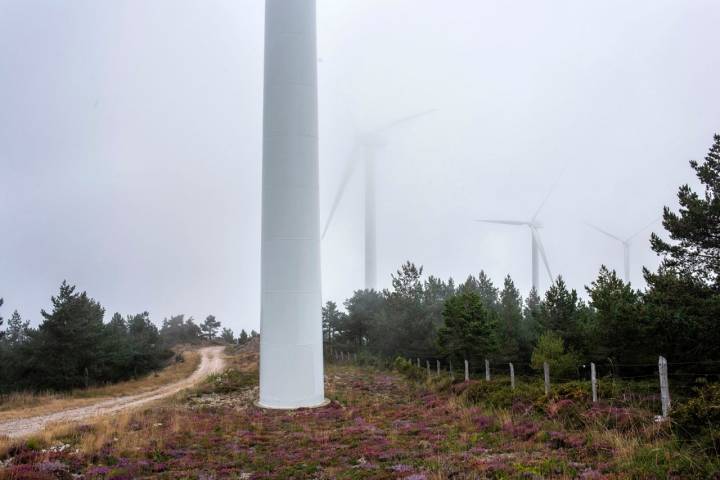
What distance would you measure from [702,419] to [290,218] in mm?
16113

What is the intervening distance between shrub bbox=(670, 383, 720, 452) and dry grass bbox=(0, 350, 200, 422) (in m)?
24.9

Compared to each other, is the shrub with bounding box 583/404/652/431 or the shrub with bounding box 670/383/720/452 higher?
the shrub with bounding box 670/383/720/452

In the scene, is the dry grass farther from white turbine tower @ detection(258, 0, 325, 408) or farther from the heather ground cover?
white turbine tower @ detection(258, 0, 325, 408)

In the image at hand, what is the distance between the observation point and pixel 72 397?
3256 centimetres

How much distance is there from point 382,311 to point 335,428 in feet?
117

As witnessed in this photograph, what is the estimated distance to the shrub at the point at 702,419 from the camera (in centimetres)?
861

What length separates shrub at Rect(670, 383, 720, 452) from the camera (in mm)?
8609

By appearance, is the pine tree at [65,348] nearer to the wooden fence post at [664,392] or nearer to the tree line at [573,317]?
the tree line at [573,317]

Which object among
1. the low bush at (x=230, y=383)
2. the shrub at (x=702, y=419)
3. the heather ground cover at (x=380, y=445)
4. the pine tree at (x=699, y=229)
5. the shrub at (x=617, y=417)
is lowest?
the low bush at (x=230, y=383)

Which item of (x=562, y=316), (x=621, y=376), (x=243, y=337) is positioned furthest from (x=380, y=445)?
(x=243, y=337)

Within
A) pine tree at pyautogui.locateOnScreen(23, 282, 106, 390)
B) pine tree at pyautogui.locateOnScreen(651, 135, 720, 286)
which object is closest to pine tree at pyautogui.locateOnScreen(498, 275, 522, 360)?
pine tree at pyautogui.locateOnScreen(651, 135, 720, 286)

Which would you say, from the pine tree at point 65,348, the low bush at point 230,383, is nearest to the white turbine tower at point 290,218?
the low bush at point 230,383

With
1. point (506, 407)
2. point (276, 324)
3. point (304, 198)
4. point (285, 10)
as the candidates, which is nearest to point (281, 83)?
point (285, 10)

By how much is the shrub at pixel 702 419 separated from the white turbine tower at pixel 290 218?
14686mm
